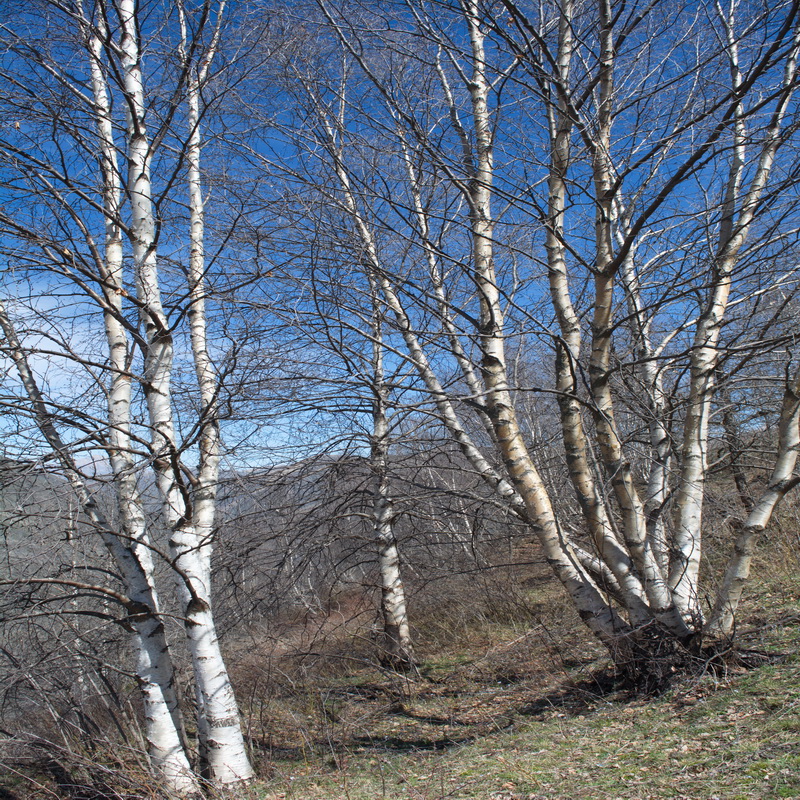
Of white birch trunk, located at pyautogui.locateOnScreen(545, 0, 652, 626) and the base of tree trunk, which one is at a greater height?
white birch trunk, located at pyautogui.locateOnScreen(545, 0, 652, 626)

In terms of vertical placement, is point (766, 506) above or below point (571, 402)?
below

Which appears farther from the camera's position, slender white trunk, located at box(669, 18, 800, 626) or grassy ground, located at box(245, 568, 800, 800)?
slender white trunk, located at box(669, 18, 800, 626)

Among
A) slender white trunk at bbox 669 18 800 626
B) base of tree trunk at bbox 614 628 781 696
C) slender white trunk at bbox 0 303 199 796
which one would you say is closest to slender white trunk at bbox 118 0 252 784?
slender white trunk at bbox 0 303 199 796

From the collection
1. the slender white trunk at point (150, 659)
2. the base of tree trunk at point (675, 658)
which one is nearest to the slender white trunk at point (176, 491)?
the slender white trunk at point (150, 659)

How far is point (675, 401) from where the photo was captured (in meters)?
5.15

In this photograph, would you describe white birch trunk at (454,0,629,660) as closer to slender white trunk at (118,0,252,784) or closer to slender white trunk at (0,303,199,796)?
slender white trunk at (118,0,252,784)

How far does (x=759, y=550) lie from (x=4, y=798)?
9384 millimetres

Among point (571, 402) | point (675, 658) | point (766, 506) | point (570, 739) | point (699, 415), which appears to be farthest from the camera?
point (571, 402)

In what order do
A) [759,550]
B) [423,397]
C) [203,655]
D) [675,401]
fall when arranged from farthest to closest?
[759,550]
[423,397]
[675,401]
[203,655]

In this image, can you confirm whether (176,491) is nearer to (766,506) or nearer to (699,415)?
(699,415)

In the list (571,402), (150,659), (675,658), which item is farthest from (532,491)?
(150,659)

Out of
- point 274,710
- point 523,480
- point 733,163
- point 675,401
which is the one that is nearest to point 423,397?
point 523,480

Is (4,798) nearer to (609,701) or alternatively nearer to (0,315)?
(0,315)

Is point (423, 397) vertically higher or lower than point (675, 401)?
higher
